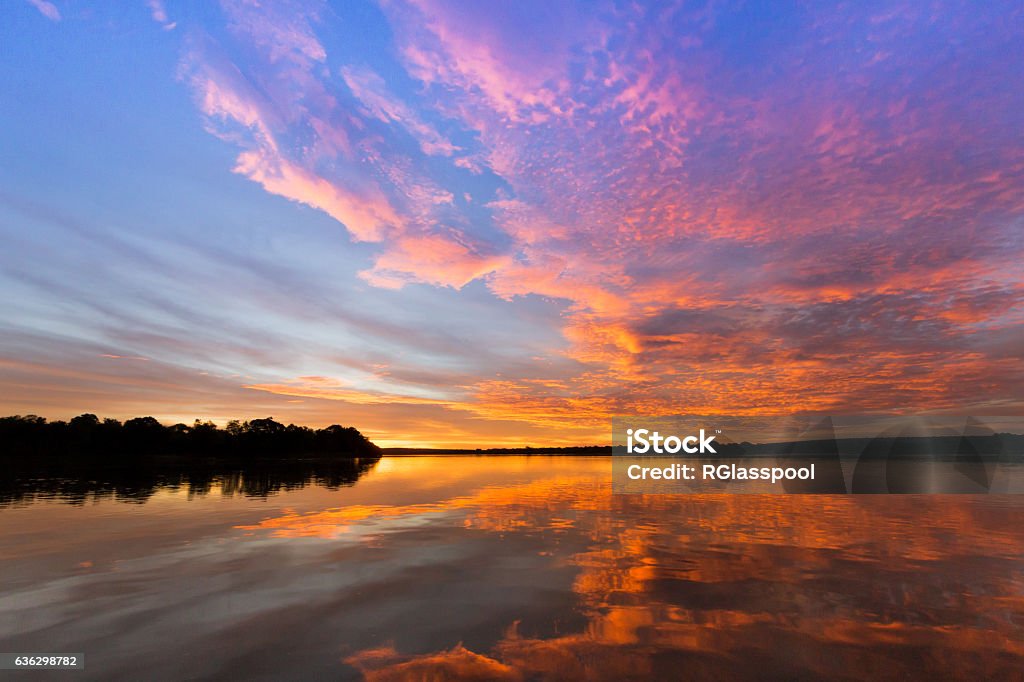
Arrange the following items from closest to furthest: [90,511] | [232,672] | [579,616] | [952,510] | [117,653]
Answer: [232,672] < [117,653] < [579,616] < [90,511] < [952,510]

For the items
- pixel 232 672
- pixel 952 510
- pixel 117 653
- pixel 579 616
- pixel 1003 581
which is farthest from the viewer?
pixel 952 510

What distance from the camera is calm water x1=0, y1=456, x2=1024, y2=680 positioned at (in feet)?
28.2

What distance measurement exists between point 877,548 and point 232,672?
73.3ft

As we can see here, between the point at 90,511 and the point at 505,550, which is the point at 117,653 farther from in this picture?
the point at 90,511

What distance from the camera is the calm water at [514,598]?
860cm

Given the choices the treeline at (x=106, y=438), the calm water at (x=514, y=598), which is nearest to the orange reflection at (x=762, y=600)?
the calm water at (x=514, y=598)

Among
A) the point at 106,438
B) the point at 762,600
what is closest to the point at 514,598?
the point at 762,600

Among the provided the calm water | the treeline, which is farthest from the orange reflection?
the treeline

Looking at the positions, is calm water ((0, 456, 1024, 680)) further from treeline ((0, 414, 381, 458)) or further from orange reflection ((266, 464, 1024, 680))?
treeline ((0, 414, 381, 458))

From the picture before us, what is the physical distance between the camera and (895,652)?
9023 mm

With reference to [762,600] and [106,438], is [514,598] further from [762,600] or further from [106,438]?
[106,438]

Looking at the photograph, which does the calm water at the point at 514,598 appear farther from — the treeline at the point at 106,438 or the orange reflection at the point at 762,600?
the treeline at the point at 106,438

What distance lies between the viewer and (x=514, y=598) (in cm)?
1234

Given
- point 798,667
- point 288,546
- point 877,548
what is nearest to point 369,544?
point 288,546
